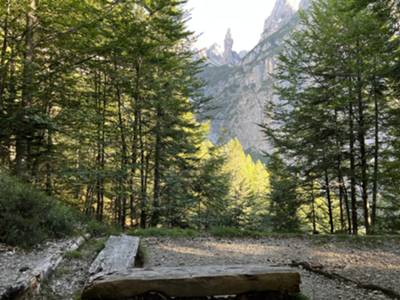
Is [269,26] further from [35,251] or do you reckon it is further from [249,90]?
[35,251]

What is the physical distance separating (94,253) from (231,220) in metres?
7.77

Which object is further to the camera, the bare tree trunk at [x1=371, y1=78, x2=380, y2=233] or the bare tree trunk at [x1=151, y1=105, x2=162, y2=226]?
the bare tree trunk at [x1=151, y1=105, x2=162, y2=226]

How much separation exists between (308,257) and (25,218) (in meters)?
5.34

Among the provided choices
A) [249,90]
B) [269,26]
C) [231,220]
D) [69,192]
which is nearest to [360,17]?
[231,220]

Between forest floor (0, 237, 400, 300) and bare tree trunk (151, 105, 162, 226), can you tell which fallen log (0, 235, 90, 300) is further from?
bare tree trunk (151, 105, 162, 226)

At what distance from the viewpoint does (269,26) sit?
547ft

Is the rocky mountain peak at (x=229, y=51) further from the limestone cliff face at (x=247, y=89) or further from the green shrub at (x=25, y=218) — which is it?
the green shrub at (x=25, y=218)

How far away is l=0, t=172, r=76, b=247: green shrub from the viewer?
470 cm

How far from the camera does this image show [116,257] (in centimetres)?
459

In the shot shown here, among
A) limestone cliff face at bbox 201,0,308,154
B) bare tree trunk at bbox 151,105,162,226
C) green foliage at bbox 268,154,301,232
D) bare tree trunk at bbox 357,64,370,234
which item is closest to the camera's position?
bare tree trunk at bbox 357,64,370,234

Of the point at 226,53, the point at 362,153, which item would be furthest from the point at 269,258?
the point at 226,53

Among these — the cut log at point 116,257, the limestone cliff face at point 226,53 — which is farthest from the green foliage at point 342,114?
the limestone cliff face at point 226,53

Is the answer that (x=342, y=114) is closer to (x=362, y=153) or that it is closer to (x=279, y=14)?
(x=362, y=153)

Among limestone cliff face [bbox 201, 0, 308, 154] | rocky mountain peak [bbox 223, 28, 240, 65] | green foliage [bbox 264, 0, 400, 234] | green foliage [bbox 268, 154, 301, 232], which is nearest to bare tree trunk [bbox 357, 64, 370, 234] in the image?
green foliage [bbox 264, 0, 400, 234]
